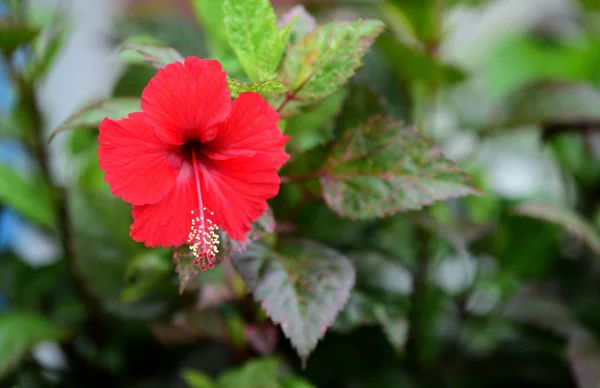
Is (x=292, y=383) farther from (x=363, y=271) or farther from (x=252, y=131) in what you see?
(x=252, y=131)

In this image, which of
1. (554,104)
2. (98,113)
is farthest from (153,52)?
(554,104)

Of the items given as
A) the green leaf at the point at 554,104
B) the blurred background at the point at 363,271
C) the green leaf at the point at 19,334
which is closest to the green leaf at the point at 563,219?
the blurred background at the point at 363,271

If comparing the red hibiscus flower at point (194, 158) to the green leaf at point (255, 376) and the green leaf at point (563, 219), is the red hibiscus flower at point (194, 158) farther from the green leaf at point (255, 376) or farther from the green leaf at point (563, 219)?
the green leaf at point (563, 219)

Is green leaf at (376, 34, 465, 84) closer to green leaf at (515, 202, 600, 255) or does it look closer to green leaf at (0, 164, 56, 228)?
green leaf at (515, 202, 600, 255)

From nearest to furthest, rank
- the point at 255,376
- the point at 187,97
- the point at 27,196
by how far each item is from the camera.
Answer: the point at 187,97 → the point at 255,376 → the point at 27,196

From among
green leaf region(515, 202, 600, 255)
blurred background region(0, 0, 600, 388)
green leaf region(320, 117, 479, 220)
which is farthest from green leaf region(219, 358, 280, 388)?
green leaf region(515, 202, 600, 255)

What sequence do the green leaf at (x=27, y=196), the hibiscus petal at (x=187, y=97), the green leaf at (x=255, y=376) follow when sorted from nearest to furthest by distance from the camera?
the hibiscus petal at (x=187, y=97) → the green leaf at (x=255, y=376) → the green leaf at (x=27, y=196)
